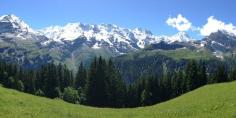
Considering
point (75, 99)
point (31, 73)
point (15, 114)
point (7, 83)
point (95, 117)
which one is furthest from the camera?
point (31, 73)

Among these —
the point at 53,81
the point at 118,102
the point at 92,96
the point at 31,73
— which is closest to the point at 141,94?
the point at 118,102

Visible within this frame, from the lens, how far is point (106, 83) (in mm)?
118812

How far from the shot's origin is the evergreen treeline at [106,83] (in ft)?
390

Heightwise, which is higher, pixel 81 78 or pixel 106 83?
pixel 81 78

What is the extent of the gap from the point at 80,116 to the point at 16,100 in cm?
676

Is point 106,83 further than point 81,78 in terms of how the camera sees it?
No

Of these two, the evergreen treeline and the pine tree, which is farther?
the pine tree

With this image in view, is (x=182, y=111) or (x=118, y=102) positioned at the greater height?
(x=182, y=111)

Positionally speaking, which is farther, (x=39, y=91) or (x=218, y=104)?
(x=39, y=91)

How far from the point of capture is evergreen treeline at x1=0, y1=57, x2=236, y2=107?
390 feet

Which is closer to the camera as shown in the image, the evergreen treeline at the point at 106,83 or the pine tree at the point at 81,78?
the evergreen treeline at the point at 106,83

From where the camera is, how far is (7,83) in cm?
13962

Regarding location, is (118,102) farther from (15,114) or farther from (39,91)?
(15,114)

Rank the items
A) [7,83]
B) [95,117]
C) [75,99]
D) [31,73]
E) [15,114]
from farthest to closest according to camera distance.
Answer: [31,73], [7,83], [75,99], [95,117], [15,114]
